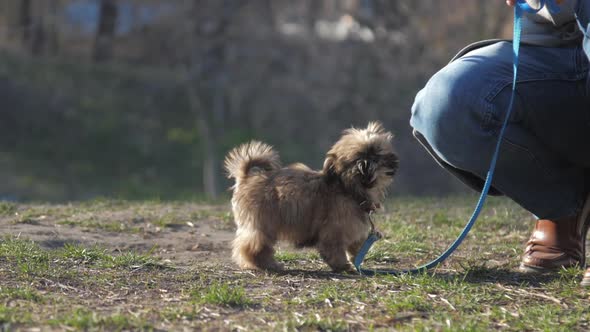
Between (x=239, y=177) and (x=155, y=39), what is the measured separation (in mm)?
13788

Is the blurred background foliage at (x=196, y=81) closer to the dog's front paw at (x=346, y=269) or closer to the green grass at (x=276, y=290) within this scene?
the green grass at (x=276, y=290)

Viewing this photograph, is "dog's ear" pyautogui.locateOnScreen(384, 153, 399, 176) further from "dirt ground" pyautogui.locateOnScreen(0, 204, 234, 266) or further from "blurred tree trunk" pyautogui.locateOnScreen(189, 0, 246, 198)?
"blurred tree trunk" pyautogui.locateOnScreen(189, 0, 246, 198)

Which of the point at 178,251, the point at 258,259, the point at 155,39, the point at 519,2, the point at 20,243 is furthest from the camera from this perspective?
the point at 155,39

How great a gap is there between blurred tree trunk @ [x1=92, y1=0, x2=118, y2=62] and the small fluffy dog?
1401 cm

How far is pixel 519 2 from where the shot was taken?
420cm

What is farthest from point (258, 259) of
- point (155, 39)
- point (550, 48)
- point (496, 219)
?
point (155, 39)

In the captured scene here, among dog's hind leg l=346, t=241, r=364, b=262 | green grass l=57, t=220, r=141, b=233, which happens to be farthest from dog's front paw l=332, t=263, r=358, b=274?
green grass l=57, t=220, r=141, b=233

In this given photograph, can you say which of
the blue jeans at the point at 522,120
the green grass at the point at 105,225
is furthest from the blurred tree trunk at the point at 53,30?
the blue jeans at the point at 522,120

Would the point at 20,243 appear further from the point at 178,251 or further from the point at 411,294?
the point at 411,294

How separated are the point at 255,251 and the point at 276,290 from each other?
56 centimetres

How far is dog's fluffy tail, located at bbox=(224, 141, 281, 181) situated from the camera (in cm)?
489

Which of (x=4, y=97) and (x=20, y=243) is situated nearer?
(x=20, y=243)

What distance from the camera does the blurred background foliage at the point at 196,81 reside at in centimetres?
1491

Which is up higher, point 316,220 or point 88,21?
point 88,21
